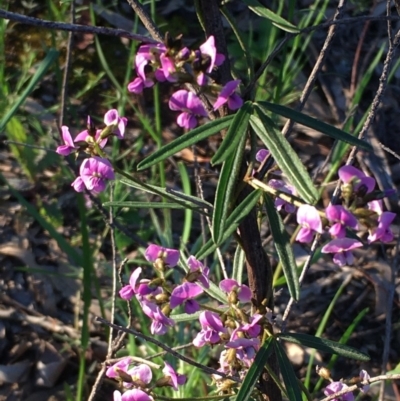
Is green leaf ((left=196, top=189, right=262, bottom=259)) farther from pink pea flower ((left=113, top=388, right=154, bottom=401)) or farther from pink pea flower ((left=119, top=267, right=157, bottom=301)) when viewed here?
pink pea flower ((left=113, top=388, right=154, bottom=401))

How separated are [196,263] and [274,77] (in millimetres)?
1634

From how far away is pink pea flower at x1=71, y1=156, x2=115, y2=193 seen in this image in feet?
2.99

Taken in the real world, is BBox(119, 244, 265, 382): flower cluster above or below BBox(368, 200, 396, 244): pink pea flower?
below

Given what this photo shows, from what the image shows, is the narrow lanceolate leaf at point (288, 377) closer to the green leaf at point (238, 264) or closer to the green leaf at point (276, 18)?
the green leaf at point (238, 264)

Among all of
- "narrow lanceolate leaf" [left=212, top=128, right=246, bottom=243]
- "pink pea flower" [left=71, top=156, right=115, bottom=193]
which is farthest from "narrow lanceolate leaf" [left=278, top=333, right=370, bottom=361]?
"pink pea flower" [left=71, top=156, right=115, bottom=193]

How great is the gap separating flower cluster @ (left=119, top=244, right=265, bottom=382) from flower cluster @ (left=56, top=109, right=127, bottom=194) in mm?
118

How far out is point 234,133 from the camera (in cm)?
85

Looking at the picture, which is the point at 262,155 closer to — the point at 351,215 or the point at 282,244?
the point at 282,244

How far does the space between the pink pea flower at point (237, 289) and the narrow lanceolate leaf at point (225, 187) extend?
0.14 metres

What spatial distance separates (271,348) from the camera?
3.27 feet

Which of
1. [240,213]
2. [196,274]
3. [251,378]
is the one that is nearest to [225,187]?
[240,213]

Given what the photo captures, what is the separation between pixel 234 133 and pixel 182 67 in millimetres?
104

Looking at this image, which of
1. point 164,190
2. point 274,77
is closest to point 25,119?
point 274,77

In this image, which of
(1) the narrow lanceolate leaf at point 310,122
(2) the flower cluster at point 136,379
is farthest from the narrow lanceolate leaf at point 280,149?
(2) the flower cluster at point 136,379
